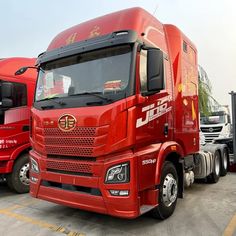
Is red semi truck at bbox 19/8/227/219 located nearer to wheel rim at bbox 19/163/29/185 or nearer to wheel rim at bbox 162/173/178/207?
wheel rim at bbox 162/173/178/207

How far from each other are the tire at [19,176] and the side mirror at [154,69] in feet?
13.1

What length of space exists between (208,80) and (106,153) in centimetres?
1701

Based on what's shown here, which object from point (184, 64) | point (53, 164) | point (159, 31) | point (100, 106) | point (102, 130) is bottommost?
point (53, 164)

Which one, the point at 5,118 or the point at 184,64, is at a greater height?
the point at 184,64

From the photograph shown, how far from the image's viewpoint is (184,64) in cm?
568

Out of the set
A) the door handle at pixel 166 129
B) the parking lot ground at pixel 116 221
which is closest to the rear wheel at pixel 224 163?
the parking lot ground at pixel 116 221

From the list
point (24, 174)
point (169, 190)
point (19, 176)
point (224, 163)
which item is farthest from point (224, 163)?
point (19, 176)

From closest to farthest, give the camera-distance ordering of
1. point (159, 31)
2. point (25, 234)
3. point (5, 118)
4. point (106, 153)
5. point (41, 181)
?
point (106, 153) → point (25, 234) → point (41, 181) → point (159, 31) → point (5, 118)

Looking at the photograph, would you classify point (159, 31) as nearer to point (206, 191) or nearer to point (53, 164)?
point (53, 164)

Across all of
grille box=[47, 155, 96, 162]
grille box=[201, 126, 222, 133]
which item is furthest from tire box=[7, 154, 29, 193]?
grille box=[201, 126, 222, 133]

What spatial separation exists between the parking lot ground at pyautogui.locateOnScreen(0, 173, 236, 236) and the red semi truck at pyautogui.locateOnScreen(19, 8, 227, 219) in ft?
1.06

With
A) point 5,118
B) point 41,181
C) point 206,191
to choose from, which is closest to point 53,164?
point 41,181

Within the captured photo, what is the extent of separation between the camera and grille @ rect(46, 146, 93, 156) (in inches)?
162

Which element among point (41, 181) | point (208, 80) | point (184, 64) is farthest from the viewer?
point (208, 80)
